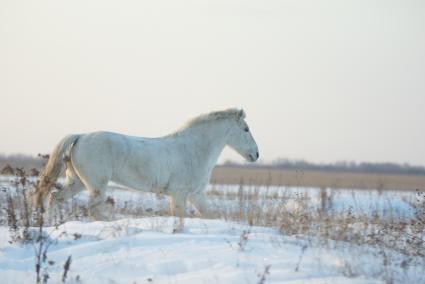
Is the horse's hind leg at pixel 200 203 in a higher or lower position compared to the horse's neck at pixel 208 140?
lower

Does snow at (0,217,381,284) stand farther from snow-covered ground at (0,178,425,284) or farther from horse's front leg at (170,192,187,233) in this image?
horse's front leg at (170,192,187,233)

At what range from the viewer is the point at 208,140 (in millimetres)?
11102

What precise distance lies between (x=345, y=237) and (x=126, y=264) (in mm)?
2288

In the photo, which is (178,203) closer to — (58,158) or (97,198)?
(97,198)

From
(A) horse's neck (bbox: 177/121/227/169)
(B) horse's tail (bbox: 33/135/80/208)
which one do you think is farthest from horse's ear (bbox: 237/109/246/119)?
(B) horse's tail (bbox: 33/135/80/208)

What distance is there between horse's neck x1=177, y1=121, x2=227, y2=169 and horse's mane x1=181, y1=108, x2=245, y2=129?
78 mm

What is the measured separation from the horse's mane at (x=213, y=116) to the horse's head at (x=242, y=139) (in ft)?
0.17

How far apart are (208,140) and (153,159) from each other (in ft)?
4.34

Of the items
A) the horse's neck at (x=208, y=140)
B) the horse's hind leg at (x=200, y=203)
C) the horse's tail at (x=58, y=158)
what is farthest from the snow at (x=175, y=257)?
the horse's neck at (x=208, y=140)

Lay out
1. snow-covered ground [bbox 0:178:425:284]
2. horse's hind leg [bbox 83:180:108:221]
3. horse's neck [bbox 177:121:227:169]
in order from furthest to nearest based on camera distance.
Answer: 1. horse's neck [bbox 177:121:227:169]
2. horse's hind leg [bbox 83:180:108:221]
3. snow-covered ground [bbox 0:178:425:284]

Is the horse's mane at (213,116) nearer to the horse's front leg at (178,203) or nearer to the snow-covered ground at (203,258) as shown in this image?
the horse's front leg at (178,203)

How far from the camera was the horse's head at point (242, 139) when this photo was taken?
11.6 metres

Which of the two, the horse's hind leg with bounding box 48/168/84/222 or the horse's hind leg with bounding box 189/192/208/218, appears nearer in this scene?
the horse's hind leg with bounding box 48/168/84/222

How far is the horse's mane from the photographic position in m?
11.2
